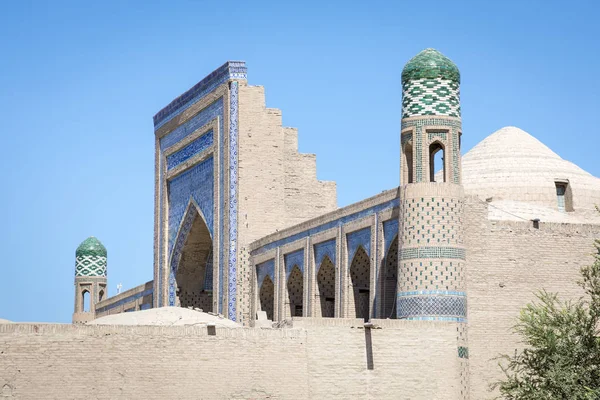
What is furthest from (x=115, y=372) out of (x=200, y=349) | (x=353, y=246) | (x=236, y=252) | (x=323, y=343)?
(x=236, y=252)

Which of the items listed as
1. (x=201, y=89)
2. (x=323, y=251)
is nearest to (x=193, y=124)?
(x=201, y=89)

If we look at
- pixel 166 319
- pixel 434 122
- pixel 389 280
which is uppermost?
pixel 434 122

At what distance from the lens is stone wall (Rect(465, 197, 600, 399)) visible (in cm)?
2031

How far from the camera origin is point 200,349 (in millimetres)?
17203

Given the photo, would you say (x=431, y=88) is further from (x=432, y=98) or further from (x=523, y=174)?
(x=523, y=174)

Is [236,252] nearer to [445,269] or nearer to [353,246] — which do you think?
[353,246]

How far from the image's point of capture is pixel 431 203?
20.1 m

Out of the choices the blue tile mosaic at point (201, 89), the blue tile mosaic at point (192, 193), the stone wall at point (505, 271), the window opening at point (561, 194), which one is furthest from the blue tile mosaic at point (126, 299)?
the stone wall at point (505, 271)

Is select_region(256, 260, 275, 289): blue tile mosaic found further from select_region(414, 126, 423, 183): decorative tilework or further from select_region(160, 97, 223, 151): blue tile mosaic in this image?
select_region(414, 126, 423, 183): decorative tilework

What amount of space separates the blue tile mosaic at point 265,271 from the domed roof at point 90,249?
15.4m

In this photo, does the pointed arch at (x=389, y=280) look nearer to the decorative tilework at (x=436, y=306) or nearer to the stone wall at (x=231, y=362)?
the decorative tilework at (x=436, y=306)

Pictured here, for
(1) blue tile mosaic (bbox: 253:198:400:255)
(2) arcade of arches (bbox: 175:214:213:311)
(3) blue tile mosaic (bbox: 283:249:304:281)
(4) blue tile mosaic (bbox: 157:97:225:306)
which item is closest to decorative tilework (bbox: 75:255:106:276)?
(4) blue tile mosaic (bbox: 157:97:225:306)

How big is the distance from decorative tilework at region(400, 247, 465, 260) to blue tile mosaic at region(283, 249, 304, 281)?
5.10m

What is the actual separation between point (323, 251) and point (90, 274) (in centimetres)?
1814
